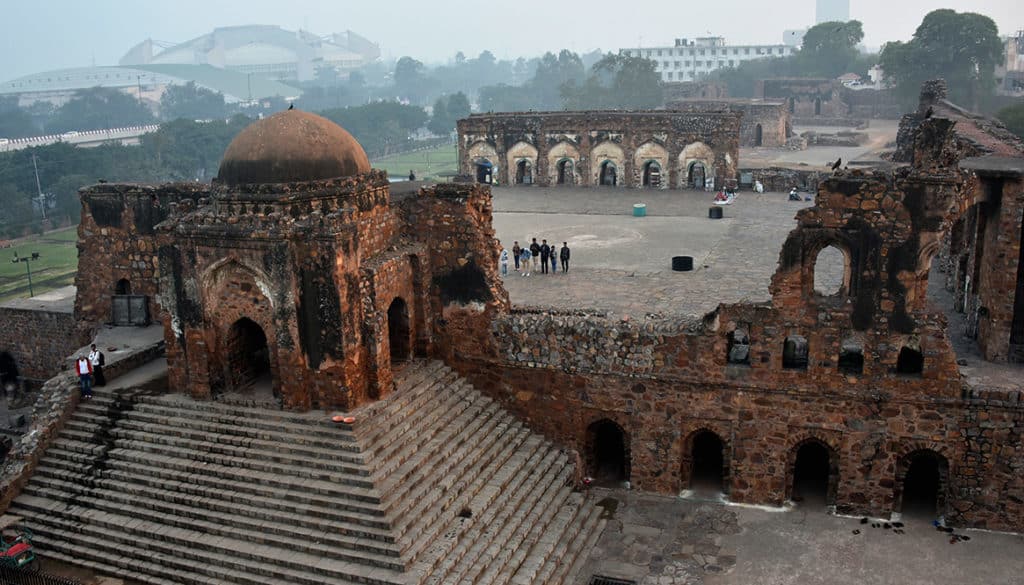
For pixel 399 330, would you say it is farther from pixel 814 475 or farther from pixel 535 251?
A: pixel 814 475

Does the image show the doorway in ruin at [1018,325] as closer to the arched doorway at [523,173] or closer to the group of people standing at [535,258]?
the group of people standing at [535,258]

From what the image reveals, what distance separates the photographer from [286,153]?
45.6 ft

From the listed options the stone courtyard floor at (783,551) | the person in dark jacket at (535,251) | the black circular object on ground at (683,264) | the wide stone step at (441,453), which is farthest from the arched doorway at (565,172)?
the stone courtyard floor at (783,551)

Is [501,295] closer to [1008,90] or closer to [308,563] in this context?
[308,563]

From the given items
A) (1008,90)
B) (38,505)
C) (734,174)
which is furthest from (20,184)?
(1008,90)

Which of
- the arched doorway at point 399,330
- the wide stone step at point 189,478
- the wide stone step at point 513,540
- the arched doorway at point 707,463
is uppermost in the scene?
the arched doorway at point 399,330

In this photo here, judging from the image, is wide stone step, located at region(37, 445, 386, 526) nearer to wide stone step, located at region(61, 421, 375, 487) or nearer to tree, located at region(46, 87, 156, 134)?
wide stone step, located at region(61, 421, 375, 487)

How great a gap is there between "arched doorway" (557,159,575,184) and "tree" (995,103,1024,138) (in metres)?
19.2

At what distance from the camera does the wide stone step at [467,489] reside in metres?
12.3

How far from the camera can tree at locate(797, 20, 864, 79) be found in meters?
78.0

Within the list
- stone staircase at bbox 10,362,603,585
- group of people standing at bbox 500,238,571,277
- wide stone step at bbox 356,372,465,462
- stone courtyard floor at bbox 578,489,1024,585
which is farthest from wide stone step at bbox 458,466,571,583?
group of people standing at bbox 500,238,571,277

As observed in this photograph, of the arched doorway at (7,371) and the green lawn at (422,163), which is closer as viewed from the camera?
the arched doorway at (7,371)

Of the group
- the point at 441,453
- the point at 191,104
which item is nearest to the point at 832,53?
the point at 441,453

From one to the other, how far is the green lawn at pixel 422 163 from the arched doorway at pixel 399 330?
5650cm
